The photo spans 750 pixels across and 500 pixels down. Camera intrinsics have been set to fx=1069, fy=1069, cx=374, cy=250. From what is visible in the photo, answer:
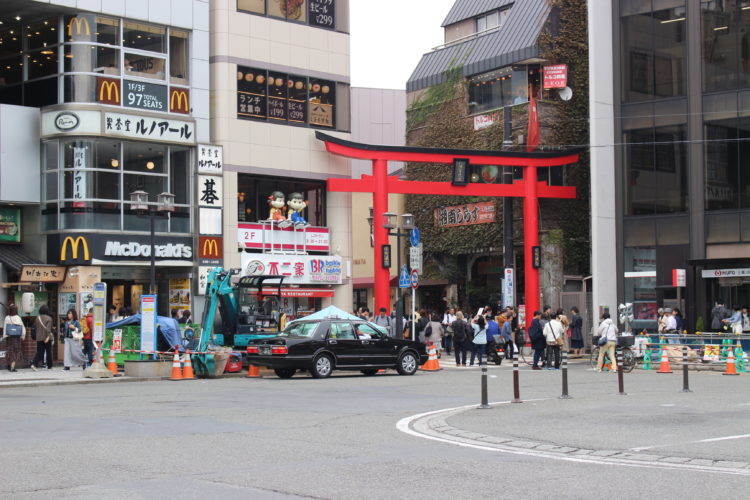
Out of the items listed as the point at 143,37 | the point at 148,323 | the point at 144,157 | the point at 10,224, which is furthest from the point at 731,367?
the point at 10,224

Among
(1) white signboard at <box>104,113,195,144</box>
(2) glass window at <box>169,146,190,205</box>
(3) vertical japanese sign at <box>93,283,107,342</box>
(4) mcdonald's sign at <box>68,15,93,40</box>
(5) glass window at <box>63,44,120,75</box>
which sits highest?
(4) mcdonald's sign at <box>68,15,93,40</box>

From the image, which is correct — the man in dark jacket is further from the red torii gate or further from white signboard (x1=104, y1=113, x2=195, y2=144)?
white signboard (x1=104, y1=113, x2=195, y2=144)

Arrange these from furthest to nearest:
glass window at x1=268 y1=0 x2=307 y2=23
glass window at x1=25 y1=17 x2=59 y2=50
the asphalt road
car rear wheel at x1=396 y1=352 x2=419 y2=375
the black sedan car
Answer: glass window at x1=268 y1=0 x2=307 y2=23 → glass window at x1=25 y1=17 x2=59 y2=50 → car rear wheel at x1=396 y1=352 x2=419 y2=375 → the black sedan car → the asphalt road

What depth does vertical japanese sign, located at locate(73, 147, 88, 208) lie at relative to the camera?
3353cm

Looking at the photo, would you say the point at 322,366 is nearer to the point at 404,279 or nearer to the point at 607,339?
the point at 404,279

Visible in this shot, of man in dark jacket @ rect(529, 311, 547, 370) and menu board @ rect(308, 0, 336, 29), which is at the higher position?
menu board @ rect(308, 0, 336, 29)

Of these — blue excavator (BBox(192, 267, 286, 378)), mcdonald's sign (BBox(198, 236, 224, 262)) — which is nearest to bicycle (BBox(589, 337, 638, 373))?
blue excavator (BBox(192, 267, 286, 378))

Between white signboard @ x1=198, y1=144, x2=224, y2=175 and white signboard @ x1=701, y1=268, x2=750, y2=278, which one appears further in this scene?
white signboard @ x1=701, y1=268, x2=750, y2=278

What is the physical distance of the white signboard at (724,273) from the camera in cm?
3921

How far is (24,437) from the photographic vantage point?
1351 centimetres

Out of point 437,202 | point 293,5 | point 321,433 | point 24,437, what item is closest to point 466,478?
point 321,433

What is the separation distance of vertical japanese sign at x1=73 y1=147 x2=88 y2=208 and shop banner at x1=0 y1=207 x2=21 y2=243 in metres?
2.19

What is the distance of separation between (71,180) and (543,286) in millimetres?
20291

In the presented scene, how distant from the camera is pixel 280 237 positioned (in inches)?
1533
